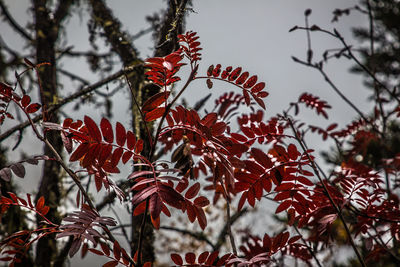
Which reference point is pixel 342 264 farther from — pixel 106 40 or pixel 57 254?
pixel 106 40

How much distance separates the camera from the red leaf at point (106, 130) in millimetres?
667

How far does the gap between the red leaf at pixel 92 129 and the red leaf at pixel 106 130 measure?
0.04 ft

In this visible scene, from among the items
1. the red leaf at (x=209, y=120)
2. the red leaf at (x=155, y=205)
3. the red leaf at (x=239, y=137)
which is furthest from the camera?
the red leaf at (x=239, y=137)

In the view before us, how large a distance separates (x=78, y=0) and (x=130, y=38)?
1099 millimetres

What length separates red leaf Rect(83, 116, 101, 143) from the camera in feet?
2.09

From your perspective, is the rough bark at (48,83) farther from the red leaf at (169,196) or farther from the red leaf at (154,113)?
the red leaf at (169,196)

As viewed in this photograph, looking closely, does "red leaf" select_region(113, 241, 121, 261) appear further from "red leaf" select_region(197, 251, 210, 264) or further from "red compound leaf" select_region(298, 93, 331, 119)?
"red compound leaf" select_region(298, 93, 331, 119)

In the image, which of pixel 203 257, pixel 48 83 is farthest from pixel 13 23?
pixel 203 257

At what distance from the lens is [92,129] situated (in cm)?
65

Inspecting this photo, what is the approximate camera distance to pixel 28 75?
2.62m

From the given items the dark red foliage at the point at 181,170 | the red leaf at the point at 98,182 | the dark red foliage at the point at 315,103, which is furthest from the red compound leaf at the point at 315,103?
the red leaf at the point at 98,182

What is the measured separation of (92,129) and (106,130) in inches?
1.3

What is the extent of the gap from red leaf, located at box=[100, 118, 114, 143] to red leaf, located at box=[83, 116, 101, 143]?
0.01 meters

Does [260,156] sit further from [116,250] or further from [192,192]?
[116,250]
